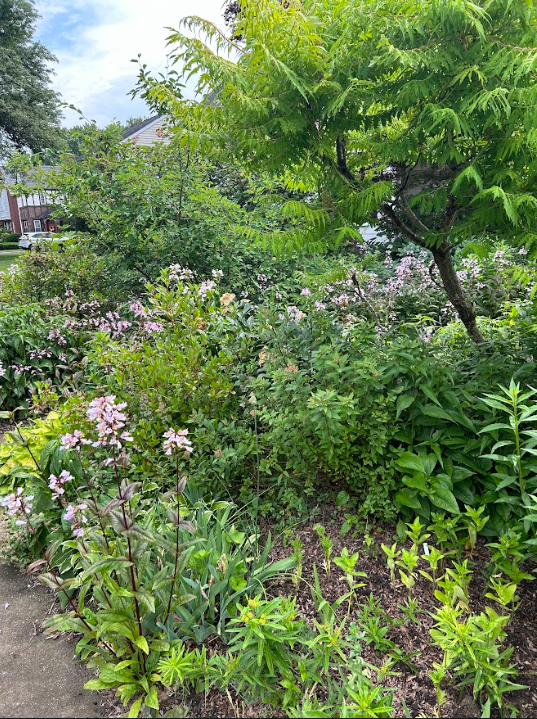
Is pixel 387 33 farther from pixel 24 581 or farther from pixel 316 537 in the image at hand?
pixel 24 581

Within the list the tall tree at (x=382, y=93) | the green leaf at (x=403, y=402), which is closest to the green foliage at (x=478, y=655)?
the green leaf at (x=403, y=402)

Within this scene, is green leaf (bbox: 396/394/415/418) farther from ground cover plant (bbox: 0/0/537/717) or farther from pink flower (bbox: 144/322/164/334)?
pink flower (bbox: 144/322/164/334)

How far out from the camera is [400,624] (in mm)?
1899

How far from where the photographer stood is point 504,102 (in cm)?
176

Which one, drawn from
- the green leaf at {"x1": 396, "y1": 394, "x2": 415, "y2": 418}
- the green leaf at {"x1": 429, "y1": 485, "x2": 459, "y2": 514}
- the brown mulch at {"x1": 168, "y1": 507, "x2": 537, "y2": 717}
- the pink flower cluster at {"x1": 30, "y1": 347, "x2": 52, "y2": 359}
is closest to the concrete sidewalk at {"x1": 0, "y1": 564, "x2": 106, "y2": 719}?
the brown mulch at {"x1": 168, "y1": 507, "x2": 537, "y2": 717}

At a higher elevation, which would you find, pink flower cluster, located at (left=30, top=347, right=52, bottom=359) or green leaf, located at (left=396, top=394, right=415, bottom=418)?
pink flower cluster, located at (left=30, top=347, right=52, bottom=359)

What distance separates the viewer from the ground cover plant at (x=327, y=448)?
1724mm

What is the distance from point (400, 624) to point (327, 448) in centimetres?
81

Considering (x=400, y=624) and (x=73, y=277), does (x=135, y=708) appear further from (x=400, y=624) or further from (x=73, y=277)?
(x=73, y=277)

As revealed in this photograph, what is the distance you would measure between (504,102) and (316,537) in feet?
6.94

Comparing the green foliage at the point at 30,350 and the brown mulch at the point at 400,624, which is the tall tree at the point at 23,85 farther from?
the brown mulch at the point at 400,624

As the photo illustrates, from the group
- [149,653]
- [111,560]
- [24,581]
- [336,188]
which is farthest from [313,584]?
[336,188]

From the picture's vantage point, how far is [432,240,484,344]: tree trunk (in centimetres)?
272

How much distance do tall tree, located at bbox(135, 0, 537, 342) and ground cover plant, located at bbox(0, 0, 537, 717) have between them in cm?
1
